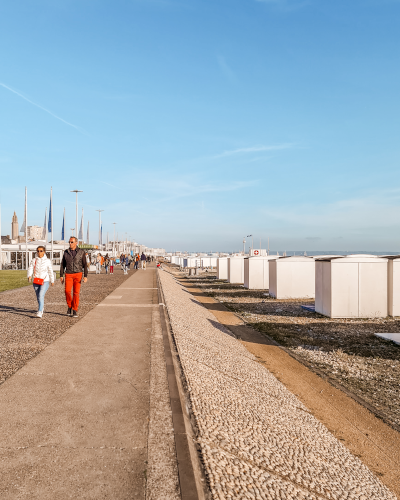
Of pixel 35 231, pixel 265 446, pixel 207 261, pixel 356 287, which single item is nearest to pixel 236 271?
pixel 356 287

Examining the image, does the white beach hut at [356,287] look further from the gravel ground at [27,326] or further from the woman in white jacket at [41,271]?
the woman in white jacket at [41,271]

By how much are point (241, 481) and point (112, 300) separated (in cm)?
→ 1086

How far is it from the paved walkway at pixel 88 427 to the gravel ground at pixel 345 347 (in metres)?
3.40

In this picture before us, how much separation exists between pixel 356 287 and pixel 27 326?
10.1 m

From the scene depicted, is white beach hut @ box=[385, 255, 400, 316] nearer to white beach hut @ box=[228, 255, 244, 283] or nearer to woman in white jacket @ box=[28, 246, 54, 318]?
woman in white jacket @ box=[28, 246, 54, 318]

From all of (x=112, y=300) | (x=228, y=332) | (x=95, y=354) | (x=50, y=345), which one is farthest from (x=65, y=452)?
(x=112, y=300)

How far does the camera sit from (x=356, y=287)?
1298 centimetres

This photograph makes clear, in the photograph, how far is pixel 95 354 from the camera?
6164 millimetres

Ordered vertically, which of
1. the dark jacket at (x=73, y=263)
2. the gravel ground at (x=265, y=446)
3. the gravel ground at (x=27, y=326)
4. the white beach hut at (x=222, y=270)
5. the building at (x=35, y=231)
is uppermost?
the building at (x=35, y=231)

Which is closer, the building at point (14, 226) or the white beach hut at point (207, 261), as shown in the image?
the white beach hut at point (207, 261)

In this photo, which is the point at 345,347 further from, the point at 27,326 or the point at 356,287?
the point at 27,326

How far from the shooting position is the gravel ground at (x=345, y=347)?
6344 mm

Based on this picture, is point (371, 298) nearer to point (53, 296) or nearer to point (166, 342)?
point (166, 342)

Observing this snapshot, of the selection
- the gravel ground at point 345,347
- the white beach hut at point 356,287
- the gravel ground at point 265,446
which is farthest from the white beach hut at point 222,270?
the gravel ground at point 265,446
